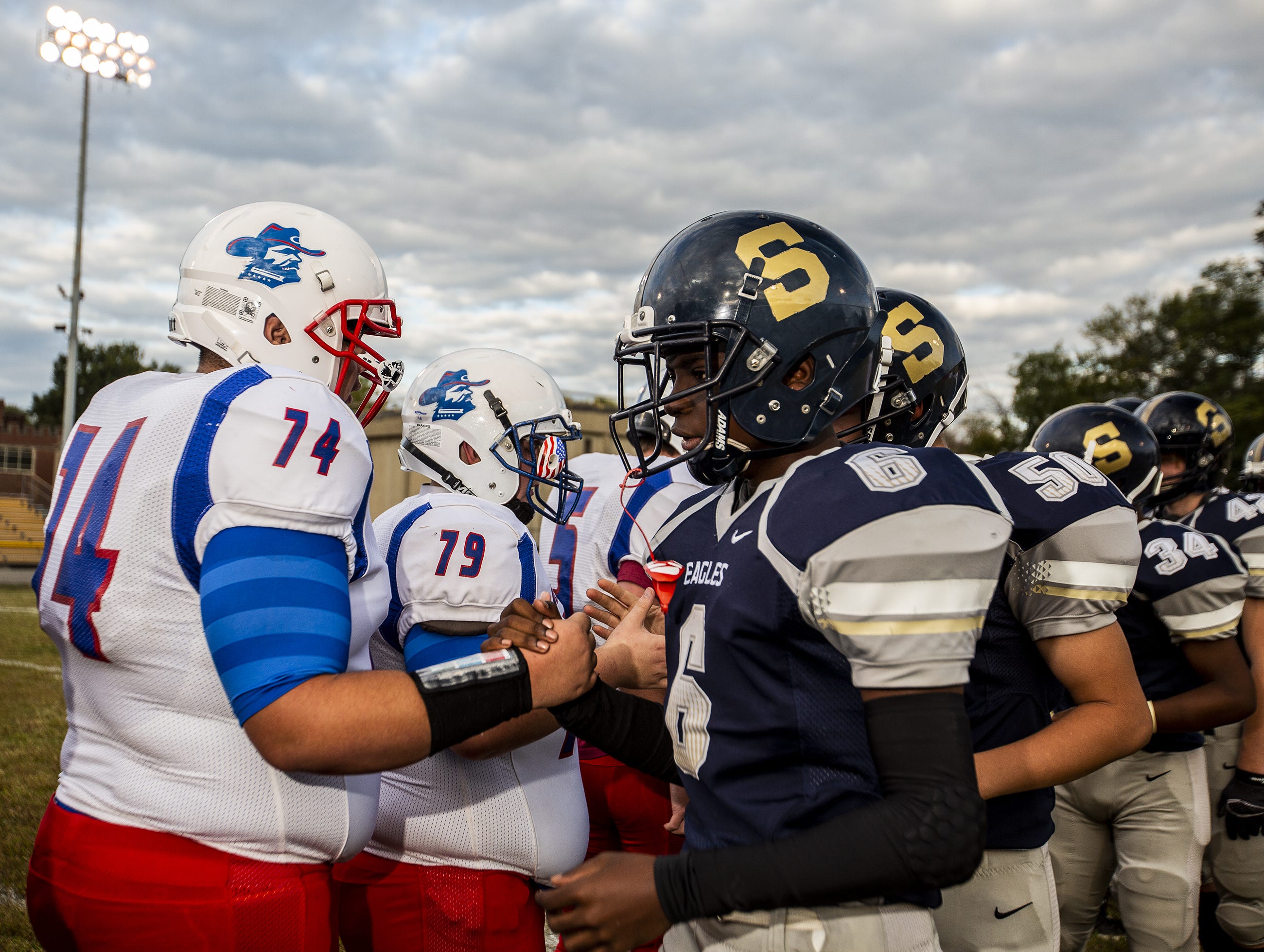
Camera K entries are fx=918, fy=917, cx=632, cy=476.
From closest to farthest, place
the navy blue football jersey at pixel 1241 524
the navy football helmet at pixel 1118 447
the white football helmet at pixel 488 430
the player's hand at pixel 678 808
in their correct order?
1. the player's hand at pixel 678 808
2. the white football helmet at pixel 488 430
3. the navy football helmet at pixel 1118 447
4. the navy blue football jersey at pixel 1241 524

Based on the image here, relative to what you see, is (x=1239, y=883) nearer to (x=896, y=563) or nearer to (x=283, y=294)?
(x=896, y=563)

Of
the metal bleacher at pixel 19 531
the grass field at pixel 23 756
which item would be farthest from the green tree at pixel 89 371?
the grass field at pixel 23 756

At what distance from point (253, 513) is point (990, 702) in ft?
5.85

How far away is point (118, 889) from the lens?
1.88 meters

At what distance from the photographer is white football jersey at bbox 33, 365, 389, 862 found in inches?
72.4

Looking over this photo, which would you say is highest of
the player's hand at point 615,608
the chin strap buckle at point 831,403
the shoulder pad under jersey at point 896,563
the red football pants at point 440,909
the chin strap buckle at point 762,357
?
the chin strap buckle at point 762,357

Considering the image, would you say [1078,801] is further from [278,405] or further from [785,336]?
[278,405]

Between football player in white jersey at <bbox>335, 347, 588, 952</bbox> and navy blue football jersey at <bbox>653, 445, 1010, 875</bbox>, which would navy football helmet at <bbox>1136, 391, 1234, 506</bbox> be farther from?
navy blue football jersey at <bbox>653, 445, 1010, 875</bbox>

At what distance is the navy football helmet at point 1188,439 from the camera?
5523mm

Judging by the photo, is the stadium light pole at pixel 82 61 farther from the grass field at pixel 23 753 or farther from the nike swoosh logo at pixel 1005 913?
the nike swoosh logo at pixel 1005 913

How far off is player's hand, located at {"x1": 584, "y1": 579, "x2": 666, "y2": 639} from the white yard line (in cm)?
1116

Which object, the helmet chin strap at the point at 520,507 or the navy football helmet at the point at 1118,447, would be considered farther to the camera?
the navy football helmet at the point at 1118,447

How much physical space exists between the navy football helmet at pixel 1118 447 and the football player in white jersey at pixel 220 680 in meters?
3.05

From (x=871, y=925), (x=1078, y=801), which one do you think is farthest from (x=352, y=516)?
(x=1078, y=801)
